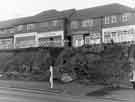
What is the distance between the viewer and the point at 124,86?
1886cm

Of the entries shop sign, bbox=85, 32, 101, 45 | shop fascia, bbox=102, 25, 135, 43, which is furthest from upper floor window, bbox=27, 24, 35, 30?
shop fascia, bbox=102, 25, 135, 43

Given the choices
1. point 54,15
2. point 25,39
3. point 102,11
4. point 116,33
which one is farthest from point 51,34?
point 116,33

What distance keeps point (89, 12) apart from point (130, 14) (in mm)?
9887

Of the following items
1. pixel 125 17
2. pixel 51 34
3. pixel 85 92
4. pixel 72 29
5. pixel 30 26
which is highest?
pixel 125 17

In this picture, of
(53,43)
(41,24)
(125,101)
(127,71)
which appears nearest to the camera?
(125,101)

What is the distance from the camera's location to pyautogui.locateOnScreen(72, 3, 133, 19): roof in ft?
117

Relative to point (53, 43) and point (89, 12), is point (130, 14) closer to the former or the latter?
point (89, 12)

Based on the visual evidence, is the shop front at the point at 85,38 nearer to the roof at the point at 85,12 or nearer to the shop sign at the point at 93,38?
the shop sign at the point at 93,38

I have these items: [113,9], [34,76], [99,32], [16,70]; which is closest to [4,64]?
[16,70]

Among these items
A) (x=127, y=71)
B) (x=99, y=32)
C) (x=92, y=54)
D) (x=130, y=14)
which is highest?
(x=130, y=14)

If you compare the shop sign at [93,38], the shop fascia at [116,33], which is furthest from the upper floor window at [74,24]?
the shop fascia at [116,33]

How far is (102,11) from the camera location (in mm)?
38500

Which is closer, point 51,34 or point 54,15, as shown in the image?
point 51,34

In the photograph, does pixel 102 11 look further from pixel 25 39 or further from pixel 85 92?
pixel 85 92
